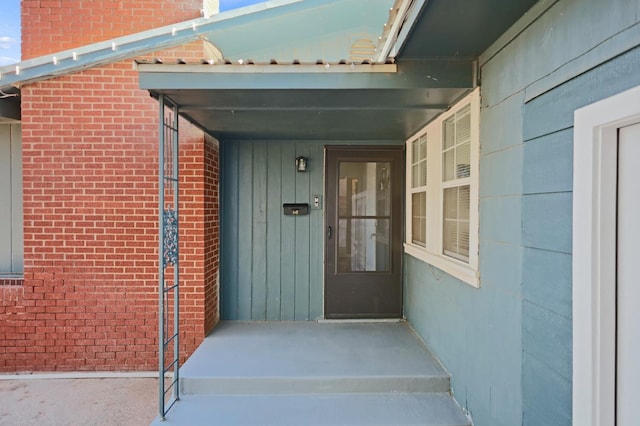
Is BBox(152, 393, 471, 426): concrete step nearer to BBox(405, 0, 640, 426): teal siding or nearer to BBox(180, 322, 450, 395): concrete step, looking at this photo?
BBox(180, 322, 450, 395): concrete step

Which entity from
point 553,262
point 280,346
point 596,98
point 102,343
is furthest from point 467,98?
point 102,343

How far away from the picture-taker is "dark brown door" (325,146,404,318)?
15.0 feet

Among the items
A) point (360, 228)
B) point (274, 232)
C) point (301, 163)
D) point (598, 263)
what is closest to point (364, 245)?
point (360, 228)

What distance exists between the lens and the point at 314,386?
3.10 meters

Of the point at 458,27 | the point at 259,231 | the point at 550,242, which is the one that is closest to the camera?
the point at 550,242

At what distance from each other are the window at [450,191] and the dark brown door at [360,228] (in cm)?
42

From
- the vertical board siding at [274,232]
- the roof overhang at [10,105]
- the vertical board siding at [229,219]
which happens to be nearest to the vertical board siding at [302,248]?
the vertical board siding at [274,232]

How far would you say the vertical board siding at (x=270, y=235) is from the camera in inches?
179

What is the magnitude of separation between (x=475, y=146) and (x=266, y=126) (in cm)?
209

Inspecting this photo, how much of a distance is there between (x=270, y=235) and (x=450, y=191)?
229cm

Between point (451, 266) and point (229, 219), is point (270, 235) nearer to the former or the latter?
point (229, 219)

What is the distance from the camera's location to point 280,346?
148 inches

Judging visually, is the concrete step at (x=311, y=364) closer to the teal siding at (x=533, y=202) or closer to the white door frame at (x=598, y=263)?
the teal siding at (x=533, y=202)

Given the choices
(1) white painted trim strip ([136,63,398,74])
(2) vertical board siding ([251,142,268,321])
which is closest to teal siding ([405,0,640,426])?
(1) white painted trim strip ([136,63,398,74])
